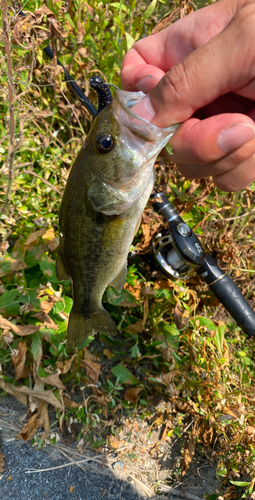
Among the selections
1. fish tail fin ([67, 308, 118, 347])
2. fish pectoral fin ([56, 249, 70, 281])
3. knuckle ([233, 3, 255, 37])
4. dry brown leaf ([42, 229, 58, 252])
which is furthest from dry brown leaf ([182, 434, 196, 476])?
knuckle ([233, 3, 255, 37])

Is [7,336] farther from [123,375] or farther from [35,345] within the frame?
[123,375]

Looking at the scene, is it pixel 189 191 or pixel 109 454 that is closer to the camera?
pixel 109 454

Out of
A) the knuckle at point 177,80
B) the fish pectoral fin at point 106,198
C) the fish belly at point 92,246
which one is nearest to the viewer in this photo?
the knuckle at point 177,80

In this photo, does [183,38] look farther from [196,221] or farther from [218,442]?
[218,442]

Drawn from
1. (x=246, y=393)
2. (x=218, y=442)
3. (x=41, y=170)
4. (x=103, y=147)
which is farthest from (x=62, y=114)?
(x=218, y=442)

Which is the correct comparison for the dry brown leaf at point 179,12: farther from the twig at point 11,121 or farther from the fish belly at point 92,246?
the fish belly at point 92,246

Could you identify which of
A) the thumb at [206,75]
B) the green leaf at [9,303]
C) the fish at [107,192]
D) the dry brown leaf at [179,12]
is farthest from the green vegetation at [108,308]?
the thumb at [206,75]

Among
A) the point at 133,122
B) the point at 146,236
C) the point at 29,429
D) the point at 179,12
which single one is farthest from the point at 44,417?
the point at 179,12

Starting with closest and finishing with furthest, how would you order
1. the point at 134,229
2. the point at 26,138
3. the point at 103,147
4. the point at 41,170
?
the point at 103,147 < the point at 134,229 < the point at 26,138 < the point at 41,170

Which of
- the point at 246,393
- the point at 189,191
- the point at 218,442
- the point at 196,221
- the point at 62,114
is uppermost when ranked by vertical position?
the point at 62,114
